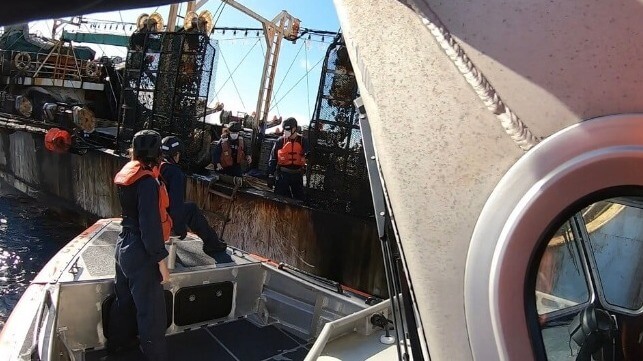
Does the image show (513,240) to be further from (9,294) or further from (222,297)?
(9,294)

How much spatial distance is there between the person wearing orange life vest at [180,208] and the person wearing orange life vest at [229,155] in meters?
4.44

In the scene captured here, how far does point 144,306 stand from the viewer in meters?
4.12

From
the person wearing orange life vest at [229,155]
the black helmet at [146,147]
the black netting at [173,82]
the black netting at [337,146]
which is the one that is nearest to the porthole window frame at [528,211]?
the black helmet at [146,147]

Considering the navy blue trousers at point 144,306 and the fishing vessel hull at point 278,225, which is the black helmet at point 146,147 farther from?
the fishing vessel hull at point 278,225

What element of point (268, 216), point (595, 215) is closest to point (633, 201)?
point (595, 215)

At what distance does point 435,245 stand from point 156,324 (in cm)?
348

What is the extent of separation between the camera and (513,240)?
1.15 m

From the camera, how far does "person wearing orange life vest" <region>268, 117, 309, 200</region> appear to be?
905 cm

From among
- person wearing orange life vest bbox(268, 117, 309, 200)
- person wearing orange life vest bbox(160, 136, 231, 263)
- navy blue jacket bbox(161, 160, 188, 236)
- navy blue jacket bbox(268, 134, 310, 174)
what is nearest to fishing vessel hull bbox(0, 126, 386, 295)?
person wearing orange life vest bbox(268, 117, 309, 200)

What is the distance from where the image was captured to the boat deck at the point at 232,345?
465 centimetres

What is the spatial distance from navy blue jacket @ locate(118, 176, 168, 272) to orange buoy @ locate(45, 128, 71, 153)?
1007 cm

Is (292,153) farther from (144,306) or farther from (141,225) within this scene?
(141,225)

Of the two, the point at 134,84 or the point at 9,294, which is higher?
the point at 134,84

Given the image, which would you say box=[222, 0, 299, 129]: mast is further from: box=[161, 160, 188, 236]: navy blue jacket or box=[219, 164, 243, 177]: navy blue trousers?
box=[161, 160, 188, 236]: navy blue jacket
